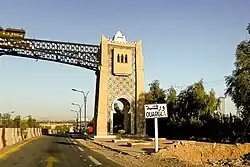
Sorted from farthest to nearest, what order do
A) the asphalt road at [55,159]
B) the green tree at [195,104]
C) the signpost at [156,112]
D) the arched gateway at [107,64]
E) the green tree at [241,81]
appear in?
the arched gateway at [107,64]
the green tree at [195,104]
the green tree at [241,81]
the signpost at [156,112]
the asphalt road at [55,159]

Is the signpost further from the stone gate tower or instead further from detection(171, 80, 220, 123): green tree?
the stone gate tower

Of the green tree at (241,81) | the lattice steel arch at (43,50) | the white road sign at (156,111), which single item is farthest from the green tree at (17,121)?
the white road sign at (156,111)

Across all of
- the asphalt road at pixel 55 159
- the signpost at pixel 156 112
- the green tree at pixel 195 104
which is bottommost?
the asphalt road at pixel 55 159

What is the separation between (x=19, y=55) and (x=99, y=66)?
12.7 metres

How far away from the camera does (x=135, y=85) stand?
214ft

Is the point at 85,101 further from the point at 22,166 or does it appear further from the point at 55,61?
the point at 22,166

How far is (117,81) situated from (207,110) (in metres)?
17.4

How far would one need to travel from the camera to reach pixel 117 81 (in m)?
64.1

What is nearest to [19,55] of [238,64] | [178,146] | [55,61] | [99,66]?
[55,61]

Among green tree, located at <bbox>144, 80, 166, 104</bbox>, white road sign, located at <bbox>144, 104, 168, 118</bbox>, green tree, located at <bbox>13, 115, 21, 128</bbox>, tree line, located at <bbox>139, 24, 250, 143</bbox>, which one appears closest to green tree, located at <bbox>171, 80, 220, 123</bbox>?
tree line, located at <bbox>139, 24, 250, 143</bbox>

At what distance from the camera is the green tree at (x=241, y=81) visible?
35.2 metres

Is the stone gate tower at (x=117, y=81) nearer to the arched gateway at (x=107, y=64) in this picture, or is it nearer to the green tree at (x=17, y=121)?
the arched gateway at (x=107, y=64)

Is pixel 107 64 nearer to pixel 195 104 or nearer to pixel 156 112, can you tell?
pixel 195 104

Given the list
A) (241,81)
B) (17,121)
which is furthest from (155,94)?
(17,121)
